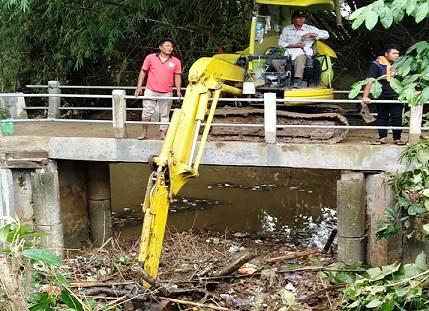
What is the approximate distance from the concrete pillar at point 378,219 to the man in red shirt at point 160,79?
2842mm

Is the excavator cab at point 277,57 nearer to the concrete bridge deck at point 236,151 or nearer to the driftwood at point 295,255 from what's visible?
the concrete bridge deck at point 236,151

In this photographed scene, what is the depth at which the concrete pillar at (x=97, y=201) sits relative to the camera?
393 inches

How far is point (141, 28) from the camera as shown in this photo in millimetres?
13766

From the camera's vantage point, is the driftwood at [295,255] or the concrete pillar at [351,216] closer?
the concrete pillar at [351,216]

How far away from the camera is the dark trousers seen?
27.2 ft

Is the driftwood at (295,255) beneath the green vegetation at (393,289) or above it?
beneath

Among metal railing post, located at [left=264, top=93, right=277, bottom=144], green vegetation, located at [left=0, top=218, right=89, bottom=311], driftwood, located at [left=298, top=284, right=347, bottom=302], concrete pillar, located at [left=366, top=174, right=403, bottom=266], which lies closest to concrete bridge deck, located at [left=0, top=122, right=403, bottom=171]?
metal railing post, located at [left=264, top=93, right=277, bottom=144]

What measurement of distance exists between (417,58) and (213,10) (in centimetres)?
1045

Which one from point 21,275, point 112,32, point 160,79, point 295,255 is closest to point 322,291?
point 295,255

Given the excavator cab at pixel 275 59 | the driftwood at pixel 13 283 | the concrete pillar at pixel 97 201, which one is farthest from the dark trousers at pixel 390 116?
the driftwood at pixel 13 283

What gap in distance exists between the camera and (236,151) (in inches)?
324

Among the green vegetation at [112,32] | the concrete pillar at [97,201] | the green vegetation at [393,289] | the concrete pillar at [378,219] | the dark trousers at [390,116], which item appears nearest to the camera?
the green vegetation at [393,289]

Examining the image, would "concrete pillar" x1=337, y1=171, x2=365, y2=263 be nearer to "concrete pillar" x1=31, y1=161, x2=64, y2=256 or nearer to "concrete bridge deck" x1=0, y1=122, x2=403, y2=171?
"concrete bridge deck" x1=0, y1=122, x2=403, y2=171

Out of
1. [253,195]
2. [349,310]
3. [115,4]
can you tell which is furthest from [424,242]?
[115,4]
